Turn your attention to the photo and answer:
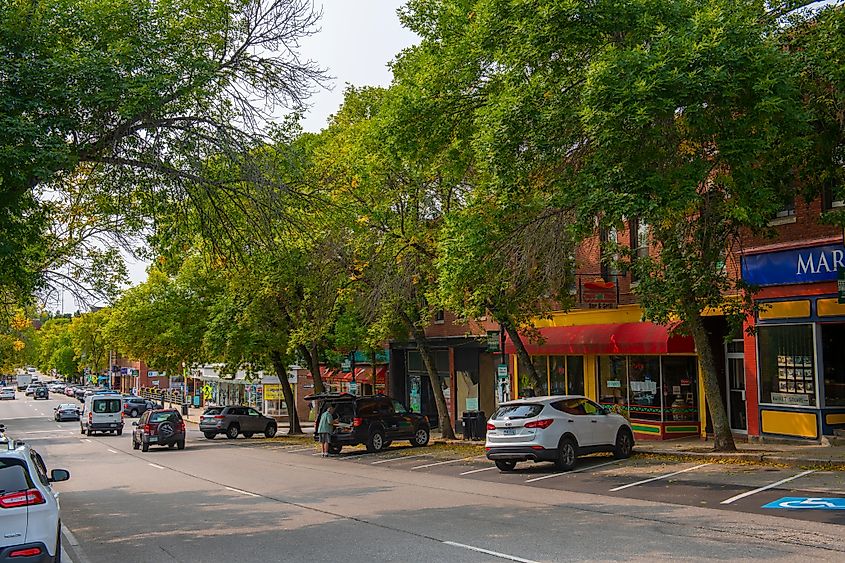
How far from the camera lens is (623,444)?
66.6 feet

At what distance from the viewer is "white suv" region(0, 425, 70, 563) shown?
797 centimetres

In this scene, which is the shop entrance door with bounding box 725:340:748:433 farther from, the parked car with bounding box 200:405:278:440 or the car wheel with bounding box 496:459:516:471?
the parked car with bounding box 200:405:278:440

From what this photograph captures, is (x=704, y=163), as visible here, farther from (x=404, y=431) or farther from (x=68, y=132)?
(x=404, y=431)

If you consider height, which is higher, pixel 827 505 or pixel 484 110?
pixel 484 110

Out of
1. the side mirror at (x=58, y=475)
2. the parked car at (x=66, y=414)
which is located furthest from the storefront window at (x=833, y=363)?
the parked car at (x=66, y=414)

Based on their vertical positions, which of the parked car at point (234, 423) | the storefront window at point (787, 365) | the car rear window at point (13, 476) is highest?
the storefront window at point (787, 365)

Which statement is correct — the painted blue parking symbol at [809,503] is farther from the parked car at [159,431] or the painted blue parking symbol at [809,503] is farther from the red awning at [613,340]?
the parked car at [159,431]

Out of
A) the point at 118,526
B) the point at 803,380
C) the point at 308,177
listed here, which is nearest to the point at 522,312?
the point at 803,380

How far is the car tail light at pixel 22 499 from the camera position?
8.06 meters

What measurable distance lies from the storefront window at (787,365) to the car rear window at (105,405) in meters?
34.9

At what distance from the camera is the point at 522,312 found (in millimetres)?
22281

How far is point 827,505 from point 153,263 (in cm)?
1342

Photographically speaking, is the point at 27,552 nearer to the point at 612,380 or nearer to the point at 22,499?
the point at 22,499

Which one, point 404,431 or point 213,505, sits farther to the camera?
point 404,431
